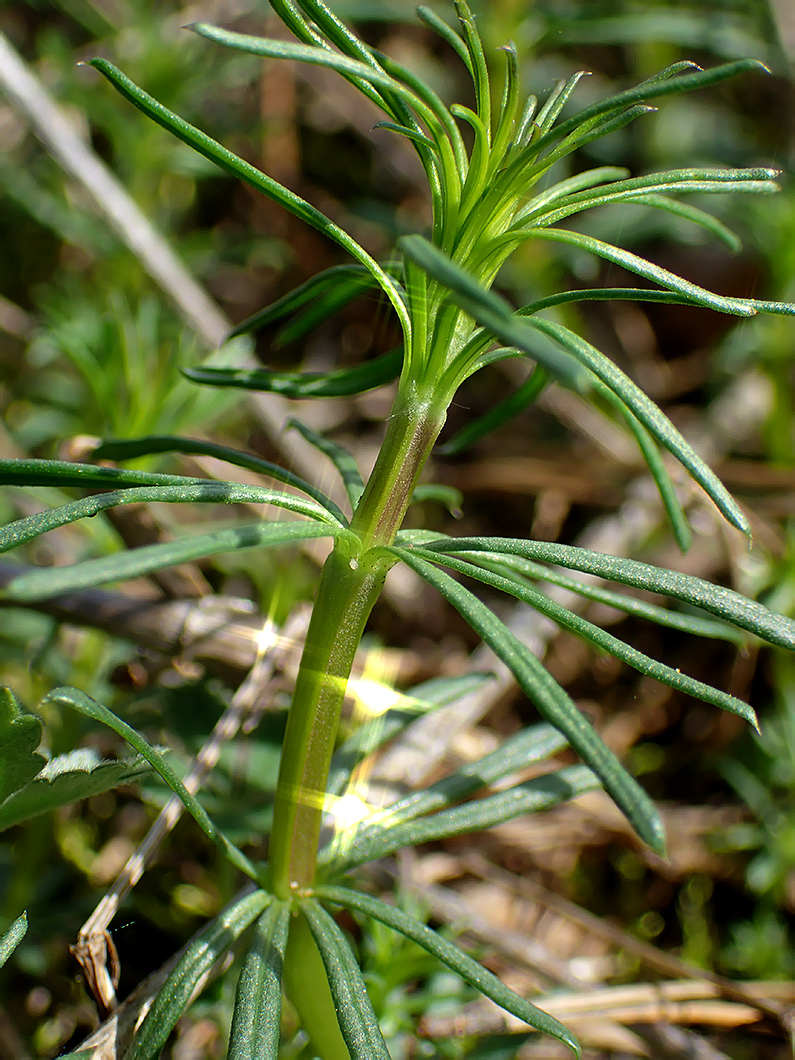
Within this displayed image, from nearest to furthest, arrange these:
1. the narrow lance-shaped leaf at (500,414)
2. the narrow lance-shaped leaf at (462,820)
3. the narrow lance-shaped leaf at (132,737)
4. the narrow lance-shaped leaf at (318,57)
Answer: the narrow lance-shaped leaf at (318,57) < the narrow lance-shaped leaf at (132,737) < the narrow lance-shaped leaf at (462,820) < the narrow lance-shaped leaf at (500,414)

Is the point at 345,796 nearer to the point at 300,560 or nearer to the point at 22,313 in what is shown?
the point at 300,560

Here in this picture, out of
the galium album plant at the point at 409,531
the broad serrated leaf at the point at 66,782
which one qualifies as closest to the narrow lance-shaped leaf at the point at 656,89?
the galium album plant at the point at 409,531

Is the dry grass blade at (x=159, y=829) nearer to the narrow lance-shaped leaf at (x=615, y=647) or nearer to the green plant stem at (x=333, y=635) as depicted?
the green plant stem at (x=333, y=635)

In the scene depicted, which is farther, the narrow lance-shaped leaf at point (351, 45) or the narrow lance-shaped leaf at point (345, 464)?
the narrow lance-shaped leaf at point (345, 464)

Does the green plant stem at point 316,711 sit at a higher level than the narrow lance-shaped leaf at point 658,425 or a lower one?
lower

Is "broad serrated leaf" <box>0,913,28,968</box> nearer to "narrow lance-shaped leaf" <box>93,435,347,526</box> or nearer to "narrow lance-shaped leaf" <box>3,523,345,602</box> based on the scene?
"narrow lance-shaped leaf" <box>3,523,345,602</box>

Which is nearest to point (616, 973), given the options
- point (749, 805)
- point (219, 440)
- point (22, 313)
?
point (749, 805)

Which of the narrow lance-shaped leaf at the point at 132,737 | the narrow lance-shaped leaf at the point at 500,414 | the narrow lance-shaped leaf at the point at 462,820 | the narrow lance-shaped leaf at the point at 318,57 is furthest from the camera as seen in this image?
the narrow lance-shaped leaf at the point at 500,414

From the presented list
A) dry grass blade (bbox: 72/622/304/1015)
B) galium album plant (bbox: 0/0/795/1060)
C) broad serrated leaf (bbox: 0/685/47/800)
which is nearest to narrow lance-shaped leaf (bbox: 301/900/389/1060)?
galium album plant (bbox: 0/0/795/1060)
